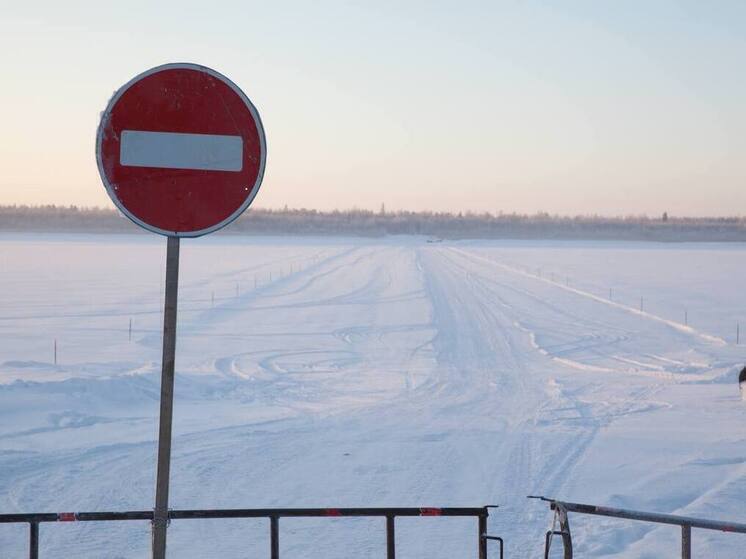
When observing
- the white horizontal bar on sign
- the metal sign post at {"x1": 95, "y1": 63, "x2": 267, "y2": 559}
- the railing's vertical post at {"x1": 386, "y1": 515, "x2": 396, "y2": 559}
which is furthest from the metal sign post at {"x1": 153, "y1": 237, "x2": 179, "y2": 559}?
the railing's vertical post at {"x1": 386, "y1": 515, "x2": 396, "y2": 559}

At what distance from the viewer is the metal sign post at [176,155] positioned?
3244 mm

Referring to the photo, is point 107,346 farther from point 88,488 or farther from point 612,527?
point 612,527

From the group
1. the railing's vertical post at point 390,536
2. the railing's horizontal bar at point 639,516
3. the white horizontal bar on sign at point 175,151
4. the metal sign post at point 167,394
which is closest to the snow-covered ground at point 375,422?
the railing's vertical post at point 390,536

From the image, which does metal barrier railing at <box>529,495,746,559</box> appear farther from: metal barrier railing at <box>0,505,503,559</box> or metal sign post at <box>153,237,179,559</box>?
metal sign post at <box>153,237,179,559</box>

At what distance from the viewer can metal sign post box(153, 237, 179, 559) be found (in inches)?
128

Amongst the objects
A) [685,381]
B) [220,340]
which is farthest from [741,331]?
[220,340]

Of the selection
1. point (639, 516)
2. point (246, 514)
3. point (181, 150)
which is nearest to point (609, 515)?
point (639, 516)

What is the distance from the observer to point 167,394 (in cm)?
329

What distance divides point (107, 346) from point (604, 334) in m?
→ 13.7

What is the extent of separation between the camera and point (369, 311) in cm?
3134

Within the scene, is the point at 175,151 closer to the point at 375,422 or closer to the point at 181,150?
the point at 181,150

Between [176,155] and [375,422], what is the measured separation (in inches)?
398

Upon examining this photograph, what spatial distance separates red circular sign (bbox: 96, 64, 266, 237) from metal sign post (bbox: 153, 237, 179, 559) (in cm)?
14

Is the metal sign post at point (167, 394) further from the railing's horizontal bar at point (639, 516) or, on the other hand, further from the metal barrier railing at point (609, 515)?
the railing's horizontal bar at point (639, 516)
